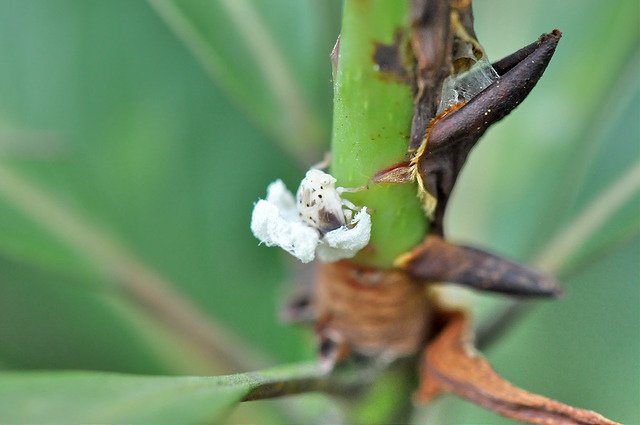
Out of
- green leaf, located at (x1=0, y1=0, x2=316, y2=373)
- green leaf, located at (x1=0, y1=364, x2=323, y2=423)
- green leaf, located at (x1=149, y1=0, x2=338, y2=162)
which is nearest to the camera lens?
green leaf, located at (x1=0, y1=364, x2=323, y2=423)

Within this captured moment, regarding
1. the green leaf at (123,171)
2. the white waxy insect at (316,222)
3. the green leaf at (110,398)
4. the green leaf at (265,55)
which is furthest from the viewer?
the green leaf at (123,171)

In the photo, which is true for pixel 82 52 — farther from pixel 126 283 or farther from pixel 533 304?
pixel 533 304

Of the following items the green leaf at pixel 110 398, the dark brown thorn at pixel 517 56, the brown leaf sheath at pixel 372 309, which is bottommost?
the brown leaf sheath at pixel 372 309

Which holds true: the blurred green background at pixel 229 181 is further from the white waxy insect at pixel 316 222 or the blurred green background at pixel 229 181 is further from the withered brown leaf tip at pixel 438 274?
the white waxy insect at pixel 316 222

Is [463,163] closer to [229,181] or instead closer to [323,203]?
[323,203]

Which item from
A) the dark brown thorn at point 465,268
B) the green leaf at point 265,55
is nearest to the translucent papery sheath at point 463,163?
the dark brown thorn at point 465,268

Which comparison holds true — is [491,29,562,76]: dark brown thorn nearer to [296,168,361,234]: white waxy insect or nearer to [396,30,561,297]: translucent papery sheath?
[396,30,561,297]: translucent papery sheath

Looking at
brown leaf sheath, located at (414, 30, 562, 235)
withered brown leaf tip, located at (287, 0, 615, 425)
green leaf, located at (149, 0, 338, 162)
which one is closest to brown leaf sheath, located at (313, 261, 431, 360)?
withered brown leaf tip, located at (287, 0, 615, 425)
